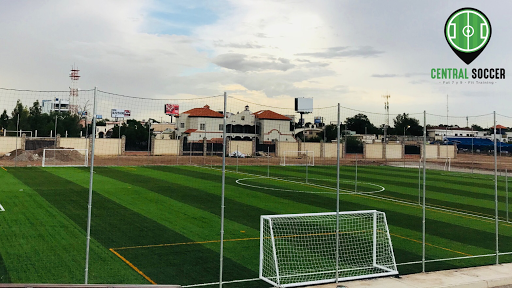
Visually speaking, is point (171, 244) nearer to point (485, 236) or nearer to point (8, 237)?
point (8, 237)

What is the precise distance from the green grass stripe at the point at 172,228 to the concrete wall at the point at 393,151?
54875 mm

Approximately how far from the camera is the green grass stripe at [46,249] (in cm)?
950

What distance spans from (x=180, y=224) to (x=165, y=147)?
170 feet

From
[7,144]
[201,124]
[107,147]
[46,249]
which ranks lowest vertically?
[46,249]

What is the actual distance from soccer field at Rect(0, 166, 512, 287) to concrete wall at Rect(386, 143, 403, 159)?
44.3 metres

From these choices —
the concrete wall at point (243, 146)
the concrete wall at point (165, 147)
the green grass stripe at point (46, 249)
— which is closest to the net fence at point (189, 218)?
the green grass stripe at point (46, 249)

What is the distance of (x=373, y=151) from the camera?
7262 centimetres

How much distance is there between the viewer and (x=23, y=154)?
155 ft

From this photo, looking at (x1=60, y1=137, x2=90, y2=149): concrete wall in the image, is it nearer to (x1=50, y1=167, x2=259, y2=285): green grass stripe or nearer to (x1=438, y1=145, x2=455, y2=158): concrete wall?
(x1=50, y1=167, x2=259, y2=285): green grass stripe

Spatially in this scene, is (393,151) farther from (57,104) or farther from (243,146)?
(57,104)

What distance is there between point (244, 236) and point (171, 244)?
2384 millimetres

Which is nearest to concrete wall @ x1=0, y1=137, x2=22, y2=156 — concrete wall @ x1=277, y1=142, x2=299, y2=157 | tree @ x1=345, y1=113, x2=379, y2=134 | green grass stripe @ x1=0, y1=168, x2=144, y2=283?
concrete wall @ x1=277, y1=142, x2=299, y2=157

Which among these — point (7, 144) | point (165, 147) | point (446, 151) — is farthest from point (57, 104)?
point (446, 151)

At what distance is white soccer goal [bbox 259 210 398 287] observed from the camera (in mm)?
9906
